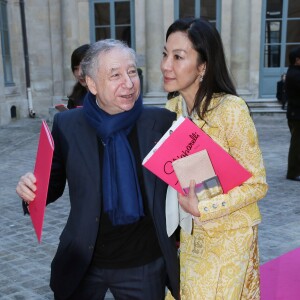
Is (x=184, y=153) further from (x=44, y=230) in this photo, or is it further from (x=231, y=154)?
(x=44, y=230)

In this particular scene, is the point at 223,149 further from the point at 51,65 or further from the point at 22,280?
the point at 51,65

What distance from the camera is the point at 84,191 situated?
1.83 m

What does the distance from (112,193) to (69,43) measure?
13.3m

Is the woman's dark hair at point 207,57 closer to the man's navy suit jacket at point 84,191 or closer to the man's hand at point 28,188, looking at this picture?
the man's navy suit jacket at point 84,191

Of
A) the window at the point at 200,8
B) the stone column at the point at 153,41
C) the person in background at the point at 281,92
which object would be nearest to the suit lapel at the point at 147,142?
the person in background at the point at 281,92

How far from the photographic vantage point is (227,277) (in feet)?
5.98

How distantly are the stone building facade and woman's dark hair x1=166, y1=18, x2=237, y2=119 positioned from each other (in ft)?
40.1

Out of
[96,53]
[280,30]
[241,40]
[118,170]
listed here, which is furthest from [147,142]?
[280,30]

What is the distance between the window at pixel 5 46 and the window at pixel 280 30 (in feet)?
28.7

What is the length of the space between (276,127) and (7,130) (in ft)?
25.9

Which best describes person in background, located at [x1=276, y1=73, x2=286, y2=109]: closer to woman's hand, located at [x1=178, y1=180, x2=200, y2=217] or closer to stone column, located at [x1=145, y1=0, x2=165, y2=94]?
stone column, located at [x1=145, y1=0, x2=165, y2=94]

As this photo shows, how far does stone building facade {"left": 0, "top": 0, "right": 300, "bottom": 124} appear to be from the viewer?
13.8 metres

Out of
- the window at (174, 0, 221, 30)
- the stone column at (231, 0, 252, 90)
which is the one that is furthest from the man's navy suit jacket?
the window at (174, 0, 221, 30)

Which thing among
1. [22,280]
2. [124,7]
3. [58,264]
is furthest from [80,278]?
[124,7]
